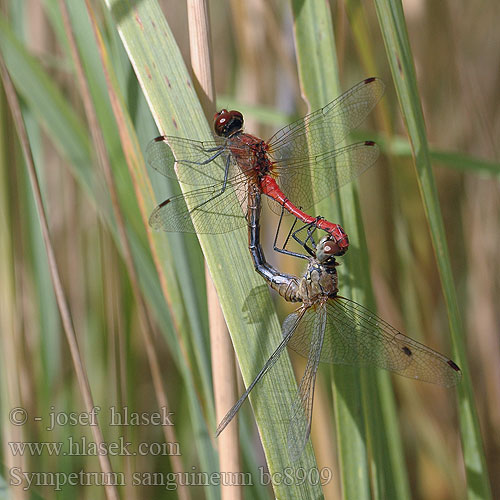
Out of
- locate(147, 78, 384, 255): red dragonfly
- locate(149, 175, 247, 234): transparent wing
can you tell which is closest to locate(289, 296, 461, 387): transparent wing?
locate(147, 78, 384, 255): red dragonfly

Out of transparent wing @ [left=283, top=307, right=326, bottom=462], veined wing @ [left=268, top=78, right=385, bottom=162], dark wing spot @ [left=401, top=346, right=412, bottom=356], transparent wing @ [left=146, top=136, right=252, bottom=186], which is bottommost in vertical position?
transparent wing @ [left=283, top=307, right=326, bottom=462]

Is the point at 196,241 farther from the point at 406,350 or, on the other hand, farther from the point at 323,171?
the point at 406,350

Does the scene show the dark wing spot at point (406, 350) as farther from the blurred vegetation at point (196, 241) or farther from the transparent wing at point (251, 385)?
the transparent wing at point (251, 385)

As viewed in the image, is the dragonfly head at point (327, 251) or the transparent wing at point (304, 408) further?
the dragonfly head at point (327, 251)

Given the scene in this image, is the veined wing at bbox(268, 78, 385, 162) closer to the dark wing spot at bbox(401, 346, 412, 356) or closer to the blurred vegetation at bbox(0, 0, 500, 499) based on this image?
the blurred vegetation at bbox(0, 0, 500, 499)

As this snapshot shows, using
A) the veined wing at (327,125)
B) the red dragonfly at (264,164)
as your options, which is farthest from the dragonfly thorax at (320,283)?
the veined wing at (327,125)

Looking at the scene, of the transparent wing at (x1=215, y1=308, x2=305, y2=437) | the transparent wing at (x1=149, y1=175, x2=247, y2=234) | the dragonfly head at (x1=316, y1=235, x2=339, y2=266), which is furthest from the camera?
the dragonfly head at (x1=316, y1=235, x2=339, y2=266)

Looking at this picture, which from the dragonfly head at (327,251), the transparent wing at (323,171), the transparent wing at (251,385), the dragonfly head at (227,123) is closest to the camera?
the transparent wing at (251,385)
